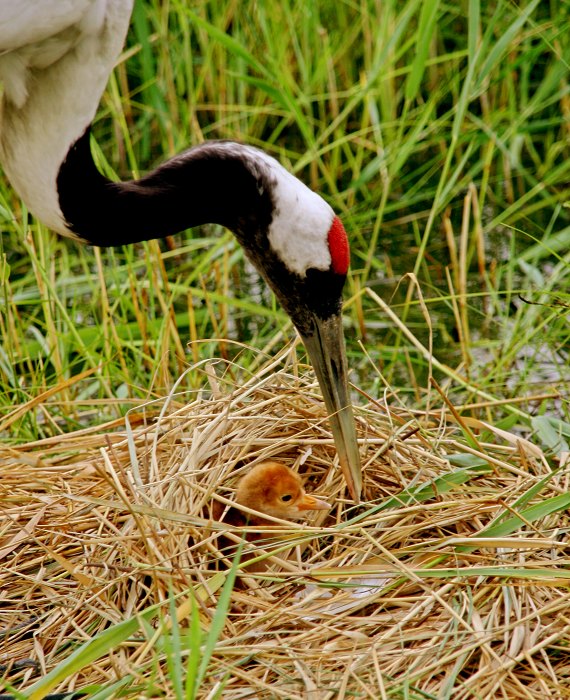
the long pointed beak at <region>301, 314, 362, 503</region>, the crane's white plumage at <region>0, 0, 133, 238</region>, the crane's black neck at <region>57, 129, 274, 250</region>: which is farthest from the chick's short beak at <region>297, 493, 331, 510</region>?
the crane's white plumage at <region>0, 0, 133, 238</region>

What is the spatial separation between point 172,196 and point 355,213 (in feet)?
8.30

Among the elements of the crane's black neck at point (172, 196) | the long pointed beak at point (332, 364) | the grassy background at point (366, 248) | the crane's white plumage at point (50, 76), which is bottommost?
the grassy background at point (366, 248)

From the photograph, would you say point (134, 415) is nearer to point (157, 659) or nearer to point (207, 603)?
point (207, 603)

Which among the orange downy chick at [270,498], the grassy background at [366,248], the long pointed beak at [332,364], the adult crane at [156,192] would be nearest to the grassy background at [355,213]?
the grassy background at [366,248]

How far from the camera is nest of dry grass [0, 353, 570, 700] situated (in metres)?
2.92

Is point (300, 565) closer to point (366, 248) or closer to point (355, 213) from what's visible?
point (366, 248)

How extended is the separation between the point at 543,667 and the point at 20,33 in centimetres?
214

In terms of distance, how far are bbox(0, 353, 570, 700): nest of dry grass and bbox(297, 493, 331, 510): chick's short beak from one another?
8 centimetres

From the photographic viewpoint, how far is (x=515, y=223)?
20.5ft

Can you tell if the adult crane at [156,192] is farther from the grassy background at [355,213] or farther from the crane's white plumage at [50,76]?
the grassy background at [355,213]

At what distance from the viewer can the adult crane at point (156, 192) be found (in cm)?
357

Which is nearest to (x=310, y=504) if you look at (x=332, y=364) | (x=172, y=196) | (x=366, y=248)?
(x=332, y=364)

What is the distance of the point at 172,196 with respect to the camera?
147 inches

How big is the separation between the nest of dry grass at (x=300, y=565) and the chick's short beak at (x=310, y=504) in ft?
0.25
